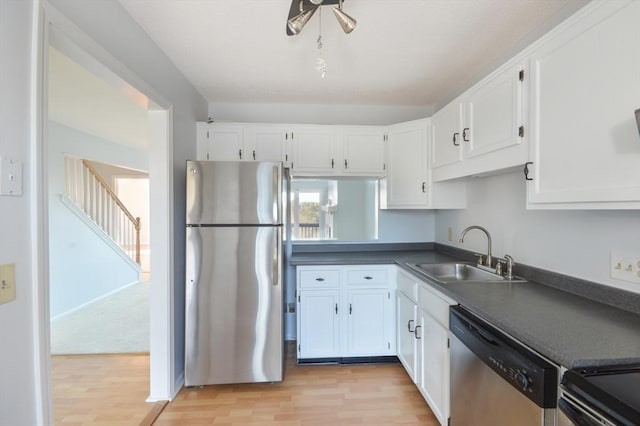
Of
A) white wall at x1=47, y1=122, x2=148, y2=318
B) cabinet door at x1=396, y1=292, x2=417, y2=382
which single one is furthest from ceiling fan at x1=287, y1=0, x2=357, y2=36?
white wall at x1=47, y1=122, x2=148, y2=318

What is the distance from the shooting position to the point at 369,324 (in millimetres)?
2463

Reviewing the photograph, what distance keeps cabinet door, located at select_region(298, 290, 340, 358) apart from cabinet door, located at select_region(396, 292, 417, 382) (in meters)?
0.51

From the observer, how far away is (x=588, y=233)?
1.41m

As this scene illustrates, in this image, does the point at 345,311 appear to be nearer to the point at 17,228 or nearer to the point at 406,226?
the point at 406,226

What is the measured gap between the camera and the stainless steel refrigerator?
208 cm

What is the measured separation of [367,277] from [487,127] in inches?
56.4

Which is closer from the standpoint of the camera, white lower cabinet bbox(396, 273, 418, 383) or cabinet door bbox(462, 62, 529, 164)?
cabinet door bbox(462, 62, 529, 164)

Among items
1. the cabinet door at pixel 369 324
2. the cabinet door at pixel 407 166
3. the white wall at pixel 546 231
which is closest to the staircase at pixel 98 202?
the cabinet door at pixel 369 324

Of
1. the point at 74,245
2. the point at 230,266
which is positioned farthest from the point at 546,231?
the point at 74,245

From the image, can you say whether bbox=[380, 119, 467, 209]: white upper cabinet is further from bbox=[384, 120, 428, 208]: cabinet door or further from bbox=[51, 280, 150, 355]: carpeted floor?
bbox=[51, 280, 150, 355]: carpeted floor

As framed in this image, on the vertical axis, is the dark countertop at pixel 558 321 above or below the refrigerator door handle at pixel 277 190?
below

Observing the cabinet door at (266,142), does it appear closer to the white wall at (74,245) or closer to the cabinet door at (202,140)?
the cabinet door at (202,140)

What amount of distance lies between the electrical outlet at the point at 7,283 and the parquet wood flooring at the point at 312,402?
1389mm

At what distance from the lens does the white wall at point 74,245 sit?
353 cm
